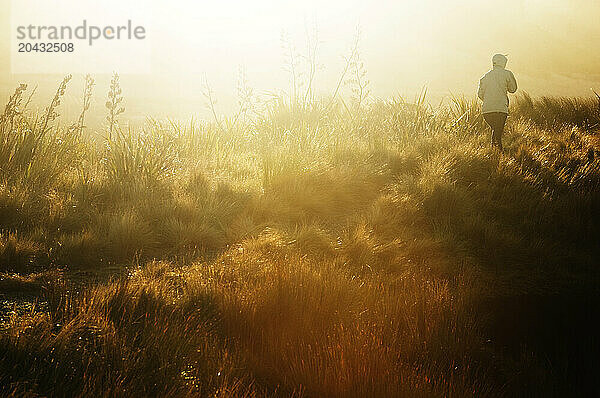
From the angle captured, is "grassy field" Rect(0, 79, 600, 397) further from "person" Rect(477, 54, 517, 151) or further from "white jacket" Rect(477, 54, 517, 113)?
"white jacket" Rect(477, 54, 517, 113)

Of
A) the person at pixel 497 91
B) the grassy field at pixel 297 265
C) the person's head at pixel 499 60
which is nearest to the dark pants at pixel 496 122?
the person at pixel 497 91

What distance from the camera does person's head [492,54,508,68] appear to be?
887 cm

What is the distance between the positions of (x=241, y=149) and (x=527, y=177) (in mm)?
4517

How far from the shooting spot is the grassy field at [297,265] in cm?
251

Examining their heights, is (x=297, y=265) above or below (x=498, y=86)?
below

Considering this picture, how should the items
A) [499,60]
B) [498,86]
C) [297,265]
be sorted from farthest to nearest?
[499,60] → [498,86] → [297,265]

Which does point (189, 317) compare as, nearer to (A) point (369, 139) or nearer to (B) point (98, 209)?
(B) point (98, 209)

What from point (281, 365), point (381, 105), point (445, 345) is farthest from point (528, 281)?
point (381, 105)

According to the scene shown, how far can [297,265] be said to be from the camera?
3.80 m

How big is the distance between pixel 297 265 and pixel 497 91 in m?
6.26

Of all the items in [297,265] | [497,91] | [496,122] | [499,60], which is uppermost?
[499,60]

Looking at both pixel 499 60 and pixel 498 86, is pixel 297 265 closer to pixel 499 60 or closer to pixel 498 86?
pixel 498 86

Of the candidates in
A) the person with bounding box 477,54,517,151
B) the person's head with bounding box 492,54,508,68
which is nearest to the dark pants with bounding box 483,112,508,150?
the person with bounding box 477,54,517,151

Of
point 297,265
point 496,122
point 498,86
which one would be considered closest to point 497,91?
point 498,86
